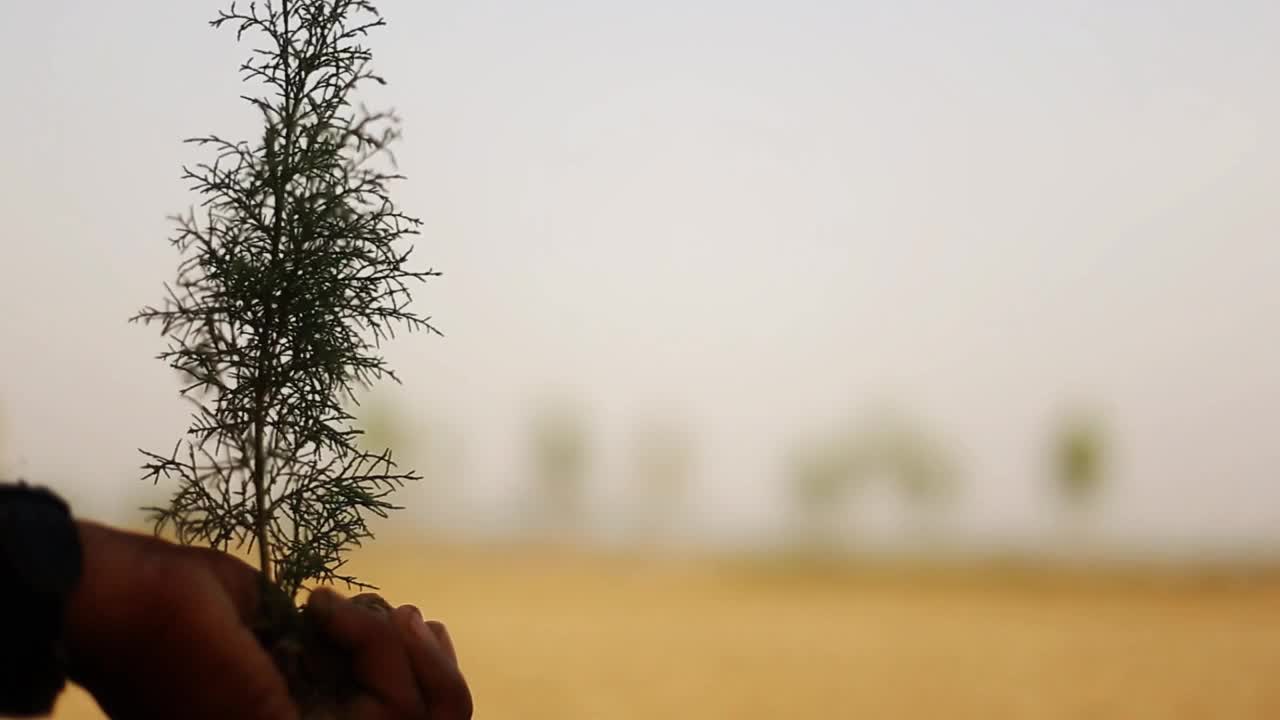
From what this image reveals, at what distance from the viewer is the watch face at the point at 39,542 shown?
0.79m

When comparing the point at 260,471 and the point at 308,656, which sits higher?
the point at 260,471

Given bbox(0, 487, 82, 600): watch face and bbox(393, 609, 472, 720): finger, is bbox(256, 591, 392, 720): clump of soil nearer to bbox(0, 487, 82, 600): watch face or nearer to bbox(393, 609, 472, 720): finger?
bbox(393, 609, 472, 720): finger

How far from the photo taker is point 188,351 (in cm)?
112

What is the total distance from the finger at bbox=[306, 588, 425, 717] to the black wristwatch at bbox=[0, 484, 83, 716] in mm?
225

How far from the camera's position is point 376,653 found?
0.98m

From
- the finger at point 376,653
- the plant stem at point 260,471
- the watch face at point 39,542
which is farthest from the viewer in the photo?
the plant stem at point 260,471

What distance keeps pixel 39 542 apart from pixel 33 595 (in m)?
0.04

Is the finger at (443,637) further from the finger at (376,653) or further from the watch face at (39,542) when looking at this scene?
the watch face at (39,542)

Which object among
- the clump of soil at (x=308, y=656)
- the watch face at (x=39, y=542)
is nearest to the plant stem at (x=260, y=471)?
the clump of soil at (x=308, y=656)

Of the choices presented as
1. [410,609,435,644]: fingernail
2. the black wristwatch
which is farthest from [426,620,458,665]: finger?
the black wristwatch

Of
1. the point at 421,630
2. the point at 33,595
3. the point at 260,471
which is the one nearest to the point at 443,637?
the point at 421,630

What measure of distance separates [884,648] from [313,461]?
4.52 m

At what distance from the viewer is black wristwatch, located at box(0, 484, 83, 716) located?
79 centimetres

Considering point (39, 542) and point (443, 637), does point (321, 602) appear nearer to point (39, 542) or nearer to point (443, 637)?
point (443, 637)
